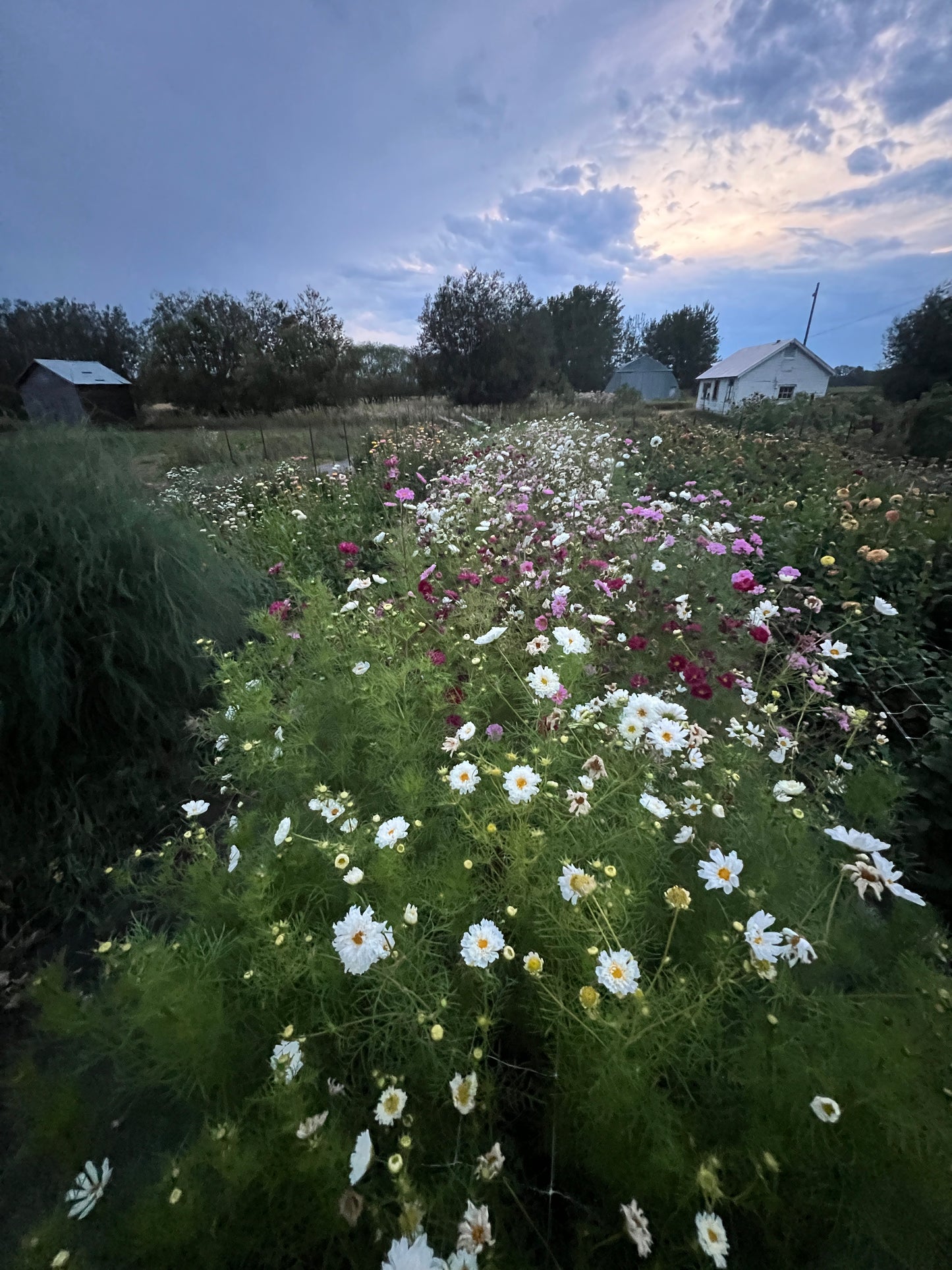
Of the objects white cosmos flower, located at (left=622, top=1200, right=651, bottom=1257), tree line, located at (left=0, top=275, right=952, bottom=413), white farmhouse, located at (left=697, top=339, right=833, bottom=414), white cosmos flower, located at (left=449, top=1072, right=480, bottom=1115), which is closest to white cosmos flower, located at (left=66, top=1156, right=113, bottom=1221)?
white cosmos flower, located at (left=449, top=1072, right=480, bottom=1115)

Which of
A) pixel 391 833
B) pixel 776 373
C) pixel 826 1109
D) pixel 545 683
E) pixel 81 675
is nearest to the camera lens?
pixel 826 1109

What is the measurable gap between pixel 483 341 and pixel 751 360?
1453cm

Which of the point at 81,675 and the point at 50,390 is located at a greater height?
the point at 50,390

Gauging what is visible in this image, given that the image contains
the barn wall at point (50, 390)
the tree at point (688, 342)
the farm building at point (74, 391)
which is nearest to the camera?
the farm building at point (74, 391)

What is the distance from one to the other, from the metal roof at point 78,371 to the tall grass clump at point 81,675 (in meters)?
7.97

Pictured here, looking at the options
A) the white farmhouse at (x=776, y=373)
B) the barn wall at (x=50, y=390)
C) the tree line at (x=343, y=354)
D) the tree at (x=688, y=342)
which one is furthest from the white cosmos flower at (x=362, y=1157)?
the tree at (x=688, y=342)

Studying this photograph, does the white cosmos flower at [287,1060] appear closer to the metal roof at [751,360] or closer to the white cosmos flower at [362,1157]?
the white cosmos flower at [362,1157]

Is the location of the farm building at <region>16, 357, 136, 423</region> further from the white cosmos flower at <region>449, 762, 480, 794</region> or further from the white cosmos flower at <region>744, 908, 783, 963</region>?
the white cosmos flower at <region>744, 908, 783, 963</region>

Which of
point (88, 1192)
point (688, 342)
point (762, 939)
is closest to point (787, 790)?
point (762, 939)

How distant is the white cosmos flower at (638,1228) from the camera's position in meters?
0.65

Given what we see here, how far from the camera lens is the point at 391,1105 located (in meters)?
0.83

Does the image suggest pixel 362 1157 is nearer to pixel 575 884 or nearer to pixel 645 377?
pixel 575 884

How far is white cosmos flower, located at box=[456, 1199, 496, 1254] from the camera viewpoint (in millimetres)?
657

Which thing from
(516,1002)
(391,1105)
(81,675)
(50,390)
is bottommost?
(516,1002)
